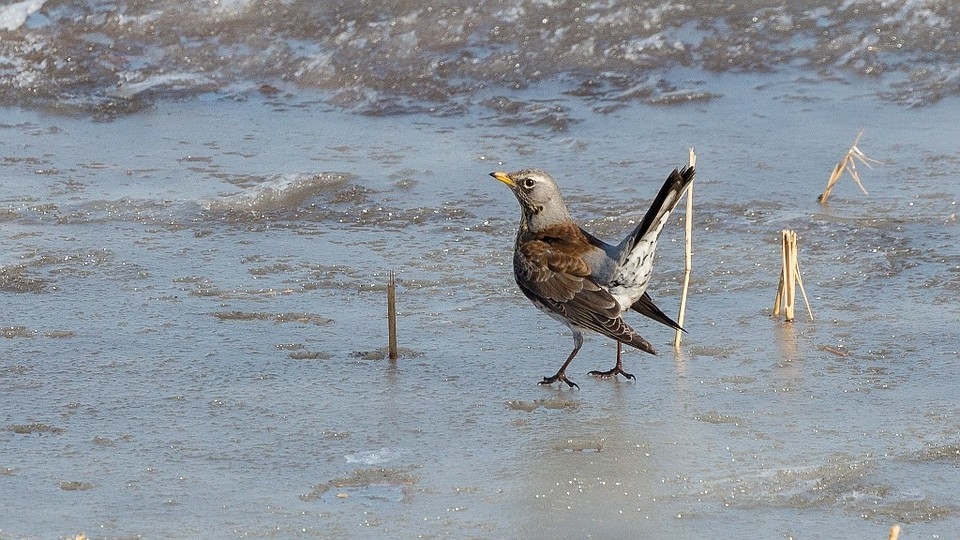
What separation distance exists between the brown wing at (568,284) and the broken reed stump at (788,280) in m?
0.78

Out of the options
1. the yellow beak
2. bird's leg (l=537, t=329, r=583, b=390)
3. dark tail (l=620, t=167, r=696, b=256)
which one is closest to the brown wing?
bird's leg (l=537, t=329, r=583, b=390)

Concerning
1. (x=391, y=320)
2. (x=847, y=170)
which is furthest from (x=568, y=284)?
(x=847, y=170)

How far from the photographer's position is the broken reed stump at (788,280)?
222 inches

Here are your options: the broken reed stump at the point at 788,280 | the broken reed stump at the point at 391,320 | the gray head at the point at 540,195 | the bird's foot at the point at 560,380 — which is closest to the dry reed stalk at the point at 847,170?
the broken reed stump at the point at 788,280

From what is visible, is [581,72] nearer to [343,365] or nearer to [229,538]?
[343,365]

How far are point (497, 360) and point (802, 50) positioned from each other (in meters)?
5.13

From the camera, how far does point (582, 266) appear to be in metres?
5.59

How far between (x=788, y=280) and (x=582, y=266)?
843mm

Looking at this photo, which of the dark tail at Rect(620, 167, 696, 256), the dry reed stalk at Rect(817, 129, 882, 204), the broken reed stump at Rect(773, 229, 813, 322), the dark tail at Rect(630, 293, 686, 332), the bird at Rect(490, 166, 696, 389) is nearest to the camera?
the dark tail at Rect(620, 167, 696, 256)

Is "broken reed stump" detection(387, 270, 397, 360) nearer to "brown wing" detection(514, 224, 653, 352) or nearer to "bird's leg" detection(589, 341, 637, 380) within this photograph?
"brown wing" detection(514, 224, 653, 352)

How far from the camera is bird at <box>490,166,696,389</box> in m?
5.17

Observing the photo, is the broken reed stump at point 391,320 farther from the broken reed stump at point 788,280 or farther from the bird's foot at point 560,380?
the broken reed stump at point 788,280

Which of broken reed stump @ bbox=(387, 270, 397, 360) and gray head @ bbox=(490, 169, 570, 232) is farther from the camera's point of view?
gray head @ bbox=(490, 169, 570, 232)

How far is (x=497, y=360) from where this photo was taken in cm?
548
